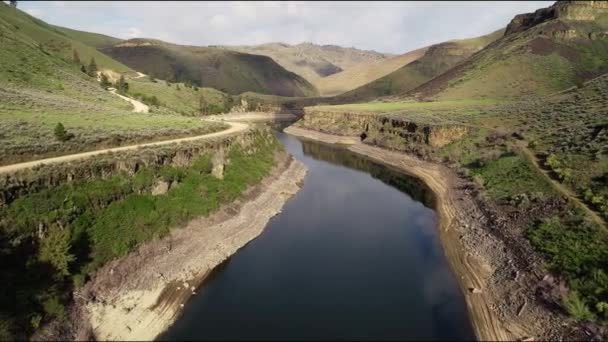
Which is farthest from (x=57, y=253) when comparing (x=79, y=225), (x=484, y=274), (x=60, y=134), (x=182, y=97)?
(x=182, y=97)

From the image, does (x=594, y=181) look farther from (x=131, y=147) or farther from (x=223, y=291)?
(x=131, y=147)

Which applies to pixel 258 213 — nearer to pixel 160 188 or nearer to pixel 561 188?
pixel 160 188

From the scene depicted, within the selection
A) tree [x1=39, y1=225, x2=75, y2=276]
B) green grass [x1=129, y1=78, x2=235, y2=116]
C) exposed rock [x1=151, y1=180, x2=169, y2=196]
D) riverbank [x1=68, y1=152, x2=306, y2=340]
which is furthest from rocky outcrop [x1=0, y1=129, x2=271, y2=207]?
green grass [x1=129, y1=78, x2=235, y2=116]

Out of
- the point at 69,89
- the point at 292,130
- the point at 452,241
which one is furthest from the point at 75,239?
the point at 292,130

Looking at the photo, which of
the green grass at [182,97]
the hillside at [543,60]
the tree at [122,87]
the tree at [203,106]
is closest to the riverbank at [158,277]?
the green grass at [182,97]

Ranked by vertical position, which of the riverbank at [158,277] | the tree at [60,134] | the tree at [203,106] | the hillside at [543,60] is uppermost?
the hillside at [543,60]

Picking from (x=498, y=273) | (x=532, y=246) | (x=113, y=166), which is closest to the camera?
(x=498, y=273)

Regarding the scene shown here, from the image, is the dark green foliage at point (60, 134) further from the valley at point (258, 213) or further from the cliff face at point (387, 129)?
the cliff face at point (387, 129)
